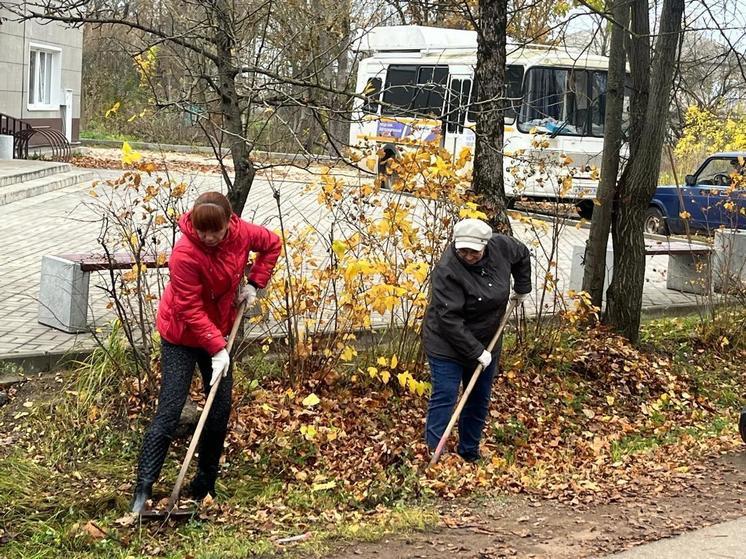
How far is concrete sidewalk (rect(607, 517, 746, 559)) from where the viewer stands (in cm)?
447

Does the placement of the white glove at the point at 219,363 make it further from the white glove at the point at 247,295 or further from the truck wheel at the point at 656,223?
the truck wheel at the point at 656,223

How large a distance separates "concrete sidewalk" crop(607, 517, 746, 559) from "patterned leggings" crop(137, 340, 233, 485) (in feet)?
7.01

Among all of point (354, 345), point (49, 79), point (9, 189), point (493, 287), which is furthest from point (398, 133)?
point (493, 287)

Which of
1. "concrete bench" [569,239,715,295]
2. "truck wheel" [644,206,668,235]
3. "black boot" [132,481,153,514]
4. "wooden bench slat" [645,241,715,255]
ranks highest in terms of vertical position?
"truck wheel" [644,206,668,235]

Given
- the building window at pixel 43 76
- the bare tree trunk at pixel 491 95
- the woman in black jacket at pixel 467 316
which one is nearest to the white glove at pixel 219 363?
the woman in black jacket at pixel 467 316

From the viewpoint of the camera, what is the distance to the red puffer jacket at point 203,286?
4949mm

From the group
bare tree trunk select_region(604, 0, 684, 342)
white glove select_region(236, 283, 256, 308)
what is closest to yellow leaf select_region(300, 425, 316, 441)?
white glove select_region(236, 283, 256, 308)

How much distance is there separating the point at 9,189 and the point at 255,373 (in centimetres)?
1096

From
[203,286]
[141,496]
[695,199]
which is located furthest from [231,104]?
[695,199]

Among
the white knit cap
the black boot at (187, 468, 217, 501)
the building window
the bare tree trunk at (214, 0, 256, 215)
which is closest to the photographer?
the black boot at (187, 468, 217, 501)

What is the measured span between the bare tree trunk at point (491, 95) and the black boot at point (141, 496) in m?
3.70

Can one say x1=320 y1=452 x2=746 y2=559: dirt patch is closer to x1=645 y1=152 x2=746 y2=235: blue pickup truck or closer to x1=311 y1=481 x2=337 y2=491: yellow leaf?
x1=311 y1=481 x2=337 y2=491: yellow leaf

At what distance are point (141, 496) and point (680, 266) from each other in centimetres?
864

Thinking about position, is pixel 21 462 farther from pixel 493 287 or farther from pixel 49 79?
pixel 49 79
